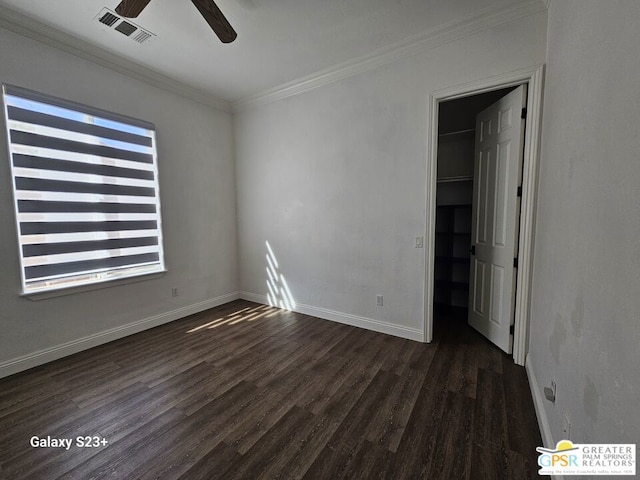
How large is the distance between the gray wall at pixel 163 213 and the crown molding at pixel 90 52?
6 cm

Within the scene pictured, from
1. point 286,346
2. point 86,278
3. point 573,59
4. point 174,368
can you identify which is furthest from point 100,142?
point 573,59

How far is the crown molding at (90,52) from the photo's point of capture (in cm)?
219

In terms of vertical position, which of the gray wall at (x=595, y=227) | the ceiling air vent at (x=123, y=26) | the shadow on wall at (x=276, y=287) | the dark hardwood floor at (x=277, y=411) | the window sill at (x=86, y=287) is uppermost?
the ceiling air vent at (x=123, y=26)

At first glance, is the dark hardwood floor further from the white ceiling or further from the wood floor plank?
the white ceiling

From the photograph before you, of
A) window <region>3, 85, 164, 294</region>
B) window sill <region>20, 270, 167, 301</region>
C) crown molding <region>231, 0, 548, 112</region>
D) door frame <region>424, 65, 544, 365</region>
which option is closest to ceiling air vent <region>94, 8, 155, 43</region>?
window <region>3, 85, 164, 294</region>

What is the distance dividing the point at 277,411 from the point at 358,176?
240 cm

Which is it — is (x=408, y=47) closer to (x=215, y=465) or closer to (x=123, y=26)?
(x=123, y=26)

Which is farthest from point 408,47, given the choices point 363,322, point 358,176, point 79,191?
point 79,191

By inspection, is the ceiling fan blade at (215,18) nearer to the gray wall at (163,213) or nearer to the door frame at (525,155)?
the gray wall at (163,213)

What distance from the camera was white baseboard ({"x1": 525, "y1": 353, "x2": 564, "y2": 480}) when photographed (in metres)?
1.43

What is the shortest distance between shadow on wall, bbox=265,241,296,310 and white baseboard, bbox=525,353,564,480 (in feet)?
8.62

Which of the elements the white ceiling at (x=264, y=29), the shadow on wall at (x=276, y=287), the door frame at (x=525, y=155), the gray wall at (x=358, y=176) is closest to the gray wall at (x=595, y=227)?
the door frame at (x=525, y=155)

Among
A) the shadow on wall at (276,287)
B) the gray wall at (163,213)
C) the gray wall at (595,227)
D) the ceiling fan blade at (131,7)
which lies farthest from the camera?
the shadow on wall at (276,287)

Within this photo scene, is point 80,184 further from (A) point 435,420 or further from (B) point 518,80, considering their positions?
(B) point 518,80
